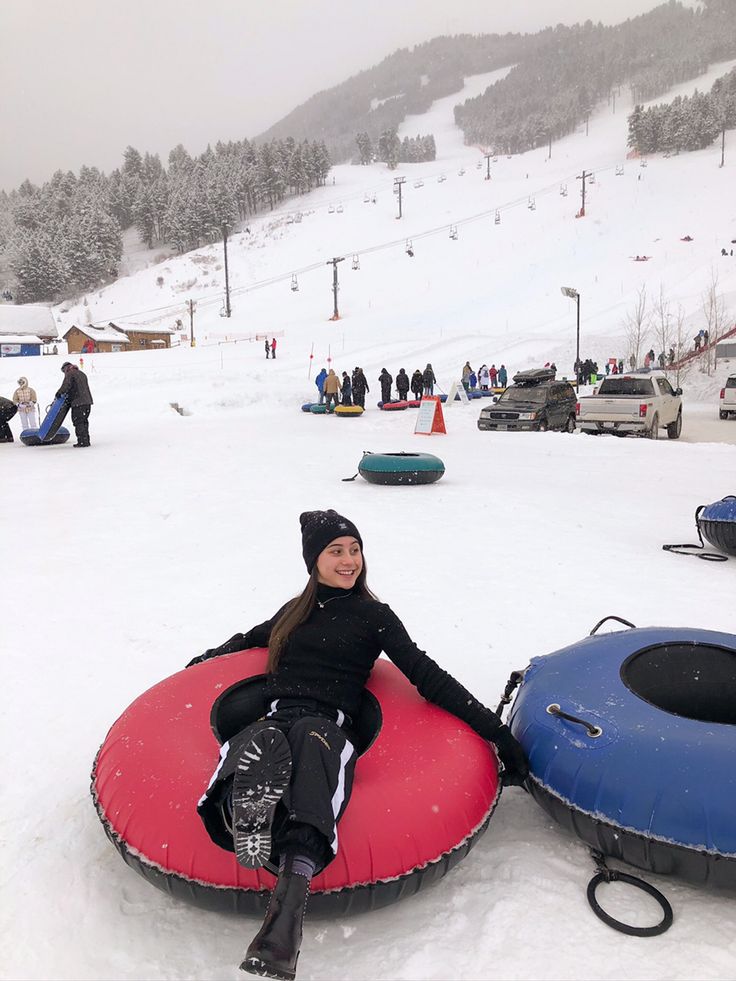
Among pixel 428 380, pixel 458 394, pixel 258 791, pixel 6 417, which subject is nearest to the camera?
pixel 258 791

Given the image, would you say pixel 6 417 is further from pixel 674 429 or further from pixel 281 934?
pixel 674 429

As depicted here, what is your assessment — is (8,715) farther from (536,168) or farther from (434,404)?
→ (536,168)

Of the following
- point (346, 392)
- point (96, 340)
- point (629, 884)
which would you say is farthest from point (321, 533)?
point (96, 340)

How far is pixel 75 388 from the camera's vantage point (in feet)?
41.3

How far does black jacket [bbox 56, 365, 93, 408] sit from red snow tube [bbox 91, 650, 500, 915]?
11.3 m

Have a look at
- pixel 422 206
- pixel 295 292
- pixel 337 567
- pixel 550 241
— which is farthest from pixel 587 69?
pixel 337 567

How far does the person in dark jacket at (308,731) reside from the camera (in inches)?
72.6

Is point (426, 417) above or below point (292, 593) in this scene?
above

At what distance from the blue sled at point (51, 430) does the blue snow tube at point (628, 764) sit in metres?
13.0

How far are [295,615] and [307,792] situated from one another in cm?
85

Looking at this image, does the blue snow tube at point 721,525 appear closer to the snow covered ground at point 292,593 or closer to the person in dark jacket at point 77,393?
the snow covered ground at point 292,593

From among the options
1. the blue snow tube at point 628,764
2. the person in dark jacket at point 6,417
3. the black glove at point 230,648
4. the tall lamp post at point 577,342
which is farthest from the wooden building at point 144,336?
the blue snow tube at point 628,764

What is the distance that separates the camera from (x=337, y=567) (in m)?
2.66

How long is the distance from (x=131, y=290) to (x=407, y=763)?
8069 centimetres
